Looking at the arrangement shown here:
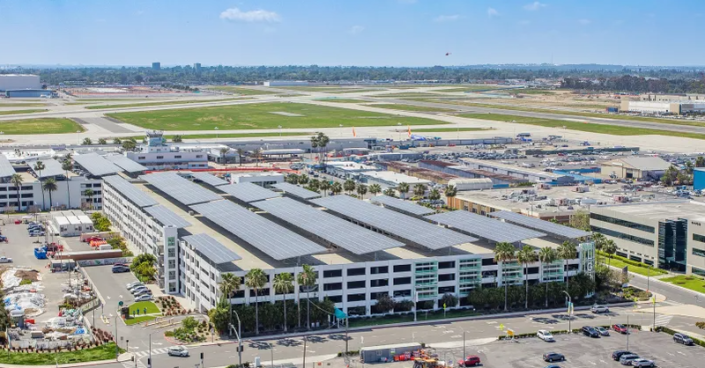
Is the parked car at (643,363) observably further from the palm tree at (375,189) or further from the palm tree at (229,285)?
the palm tree at (375,189)

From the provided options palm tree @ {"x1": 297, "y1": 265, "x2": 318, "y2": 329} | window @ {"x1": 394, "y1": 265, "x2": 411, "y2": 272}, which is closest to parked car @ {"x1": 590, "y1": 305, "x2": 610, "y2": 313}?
window @ {"x1": 394, "y1": 265, "x2": 411, "y2": 272}

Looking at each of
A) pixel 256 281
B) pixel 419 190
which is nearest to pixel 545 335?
pixel 256 281

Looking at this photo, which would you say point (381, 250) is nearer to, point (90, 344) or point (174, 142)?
point (90, 344)

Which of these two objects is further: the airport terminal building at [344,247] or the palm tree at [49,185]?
the palm tree at [49,185]

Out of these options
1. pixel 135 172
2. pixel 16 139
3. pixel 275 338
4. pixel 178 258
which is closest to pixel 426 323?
pixel 275 338

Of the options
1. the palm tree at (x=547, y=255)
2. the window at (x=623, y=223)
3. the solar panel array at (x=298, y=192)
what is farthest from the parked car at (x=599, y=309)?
the solar panel array at (x=298, y=192)

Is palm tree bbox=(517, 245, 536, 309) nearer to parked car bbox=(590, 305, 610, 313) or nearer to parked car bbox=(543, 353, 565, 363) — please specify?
parked car bbox=(590, 305, 610, 313)

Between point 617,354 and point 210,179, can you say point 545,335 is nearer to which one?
point 617,354

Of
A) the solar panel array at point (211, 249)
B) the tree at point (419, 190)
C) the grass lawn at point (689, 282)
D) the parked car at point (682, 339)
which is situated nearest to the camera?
the parked car at point (682, 339)
